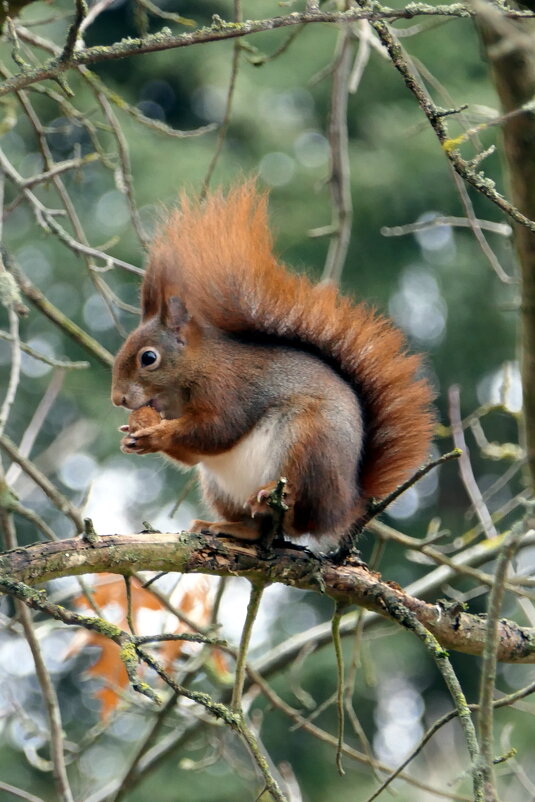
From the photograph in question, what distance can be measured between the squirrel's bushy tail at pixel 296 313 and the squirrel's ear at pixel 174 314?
44 millimetres

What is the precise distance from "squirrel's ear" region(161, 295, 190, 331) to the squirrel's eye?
9 centimetres

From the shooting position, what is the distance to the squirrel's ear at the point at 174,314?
233cm

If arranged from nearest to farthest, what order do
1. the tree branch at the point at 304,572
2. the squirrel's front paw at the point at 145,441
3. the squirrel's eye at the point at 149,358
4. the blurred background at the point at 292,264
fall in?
the tree branch at the point at 304,572, the squirrel's front paw at the point at 145,441, the squirrel's eye at the point at 149,358, the blurred background at the point at 292,264

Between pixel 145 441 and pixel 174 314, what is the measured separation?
0.43 m

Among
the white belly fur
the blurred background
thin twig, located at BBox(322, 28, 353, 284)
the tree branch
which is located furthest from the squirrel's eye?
the blurred background

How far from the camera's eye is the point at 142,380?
89.0 inches

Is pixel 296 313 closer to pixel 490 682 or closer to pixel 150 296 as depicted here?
pixel 150 296

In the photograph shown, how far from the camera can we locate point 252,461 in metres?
2.06

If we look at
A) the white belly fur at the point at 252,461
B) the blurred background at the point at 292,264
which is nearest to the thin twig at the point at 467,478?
the white belly fur at the point at 252,461

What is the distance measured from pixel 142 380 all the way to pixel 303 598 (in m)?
5.56

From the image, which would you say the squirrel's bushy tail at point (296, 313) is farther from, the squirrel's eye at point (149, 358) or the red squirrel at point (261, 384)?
the squirrel's eye at point (149, 358)

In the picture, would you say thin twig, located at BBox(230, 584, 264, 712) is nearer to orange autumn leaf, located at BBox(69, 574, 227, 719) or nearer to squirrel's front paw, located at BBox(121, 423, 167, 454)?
squirrel's front paw, located at BBox(121, 423, 167, 454)

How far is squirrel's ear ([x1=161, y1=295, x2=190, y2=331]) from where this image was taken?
2330 mm

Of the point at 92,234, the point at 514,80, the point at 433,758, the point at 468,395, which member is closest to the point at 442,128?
the point at 514,80
